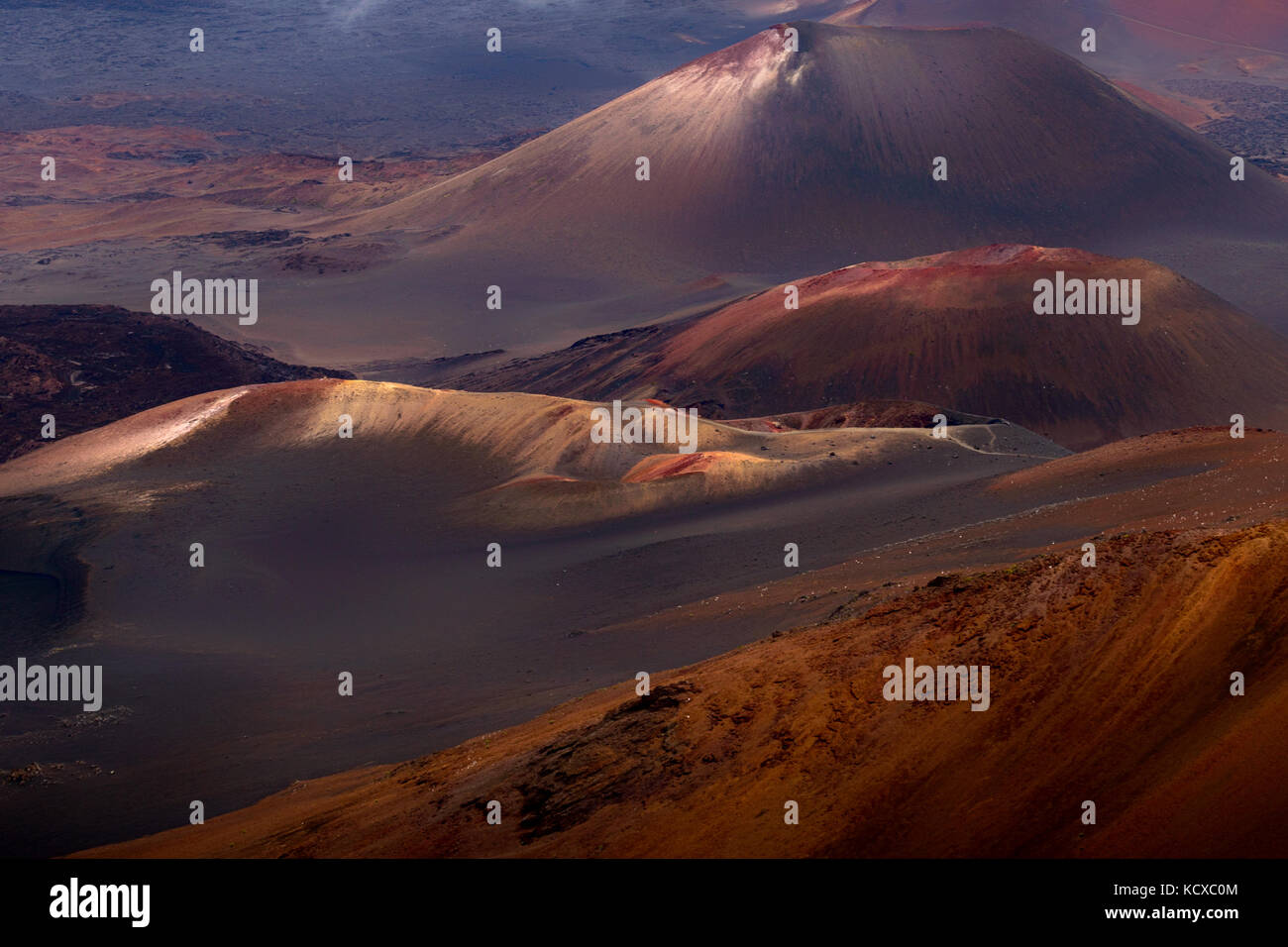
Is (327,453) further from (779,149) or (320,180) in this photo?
(320,180)

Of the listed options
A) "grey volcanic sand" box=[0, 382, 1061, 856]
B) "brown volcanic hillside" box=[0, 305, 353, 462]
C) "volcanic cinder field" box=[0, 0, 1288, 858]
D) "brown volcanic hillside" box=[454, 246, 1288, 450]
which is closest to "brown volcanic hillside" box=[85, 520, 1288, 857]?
"volcanic cinder field" box=[0, 0, 1288, 858]

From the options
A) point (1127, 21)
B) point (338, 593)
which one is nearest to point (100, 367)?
point (338, 593)

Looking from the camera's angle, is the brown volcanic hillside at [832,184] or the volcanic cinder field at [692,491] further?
the brown volcanic hillside at [832,184]

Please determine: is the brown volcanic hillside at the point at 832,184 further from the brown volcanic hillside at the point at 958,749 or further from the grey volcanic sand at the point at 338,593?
the brown volcanic hillside at the point at 958,749

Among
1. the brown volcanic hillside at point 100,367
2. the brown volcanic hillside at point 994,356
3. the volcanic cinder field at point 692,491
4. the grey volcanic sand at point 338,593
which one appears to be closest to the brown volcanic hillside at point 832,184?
the volcanic cinder field at point 692,491

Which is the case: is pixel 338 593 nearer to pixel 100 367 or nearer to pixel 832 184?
pixel 100 367

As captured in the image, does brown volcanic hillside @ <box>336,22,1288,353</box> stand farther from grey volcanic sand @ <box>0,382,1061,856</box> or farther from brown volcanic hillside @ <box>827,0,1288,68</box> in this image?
brown volcanic hillside @ <box>827,0,1288,68</box>
